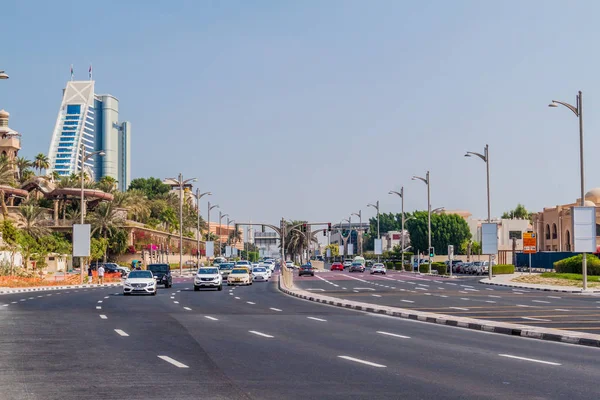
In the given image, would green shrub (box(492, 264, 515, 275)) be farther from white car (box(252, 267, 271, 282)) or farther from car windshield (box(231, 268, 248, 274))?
car windshield (box(231, 268, 248, 274))

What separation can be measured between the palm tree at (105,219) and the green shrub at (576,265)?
5583 centimetres

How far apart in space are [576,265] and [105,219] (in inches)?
2309

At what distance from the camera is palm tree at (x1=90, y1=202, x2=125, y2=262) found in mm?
103812

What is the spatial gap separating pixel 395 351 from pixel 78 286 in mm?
50365

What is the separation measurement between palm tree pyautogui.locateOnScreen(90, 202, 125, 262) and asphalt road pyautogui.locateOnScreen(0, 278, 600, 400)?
3138 inches

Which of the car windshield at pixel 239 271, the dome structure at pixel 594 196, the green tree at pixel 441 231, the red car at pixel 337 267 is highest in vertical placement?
the dome structure at pixel 594 196

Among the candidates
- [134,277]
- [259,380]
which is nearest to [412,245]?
[134,277]

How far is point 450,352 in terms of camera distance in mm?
16375

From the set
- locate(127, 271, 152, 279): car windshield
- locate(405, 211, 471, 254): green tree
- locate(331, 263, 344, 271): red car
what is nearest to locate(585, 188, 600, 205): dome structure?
locate(331, 263, 344, 271): red car

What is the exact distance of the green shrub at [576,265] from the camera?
65.8 m

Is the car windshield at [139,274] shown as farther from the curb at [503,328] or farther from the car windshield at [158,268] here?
the curb at [503,328]

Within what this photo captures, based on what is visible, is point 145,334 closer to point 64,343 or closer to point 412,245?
point 64,343

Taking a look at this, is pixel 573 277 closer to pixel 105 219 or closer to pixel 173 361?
pixel 173 361

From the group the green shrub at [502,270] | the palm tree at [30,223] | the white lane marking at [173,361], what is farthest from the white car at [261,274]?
the white lane marking at [173,361]
